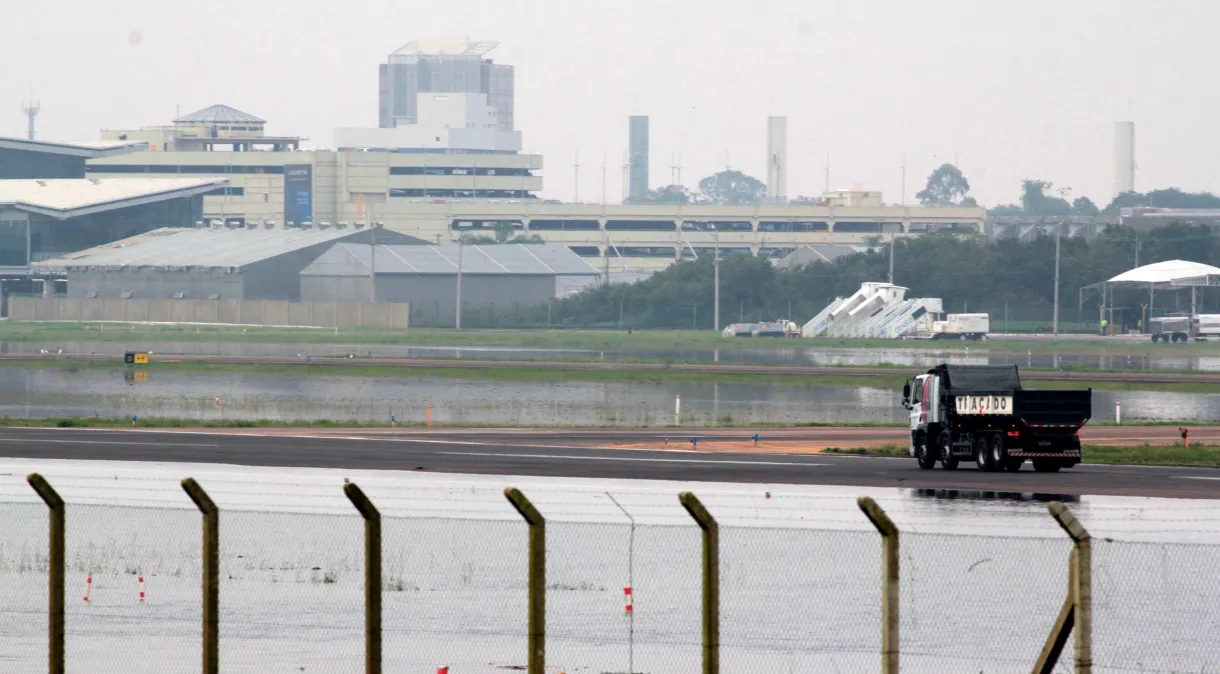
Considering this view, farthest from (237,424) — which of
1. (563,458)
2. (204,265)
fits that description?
(204,265)

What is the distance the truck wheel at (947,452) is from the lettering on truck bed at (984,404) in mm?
763

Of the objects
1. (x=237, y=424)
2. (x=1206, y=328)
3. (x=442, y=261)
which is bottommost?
(x=237, y=424)

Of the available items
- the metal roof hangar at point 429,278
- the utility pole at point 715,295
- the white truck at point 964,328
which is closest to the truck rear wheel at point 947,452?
the white truck at point 964,328

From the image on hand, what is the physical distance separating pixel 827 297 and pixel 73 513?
147 meters

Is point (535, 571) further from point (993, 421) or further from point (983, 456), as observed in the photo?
point (983, 456)

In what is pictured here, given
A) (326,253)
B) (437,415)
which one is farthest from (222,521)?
(326,253)

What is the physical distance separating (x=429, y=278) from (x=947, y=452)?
420 ft

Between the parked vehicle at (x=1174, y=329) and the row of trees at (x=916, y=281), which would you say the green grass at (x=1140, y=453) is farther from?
the row of trees at (x=916, y=281)

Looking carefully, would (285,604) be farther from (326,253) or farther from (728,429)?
(326,253)

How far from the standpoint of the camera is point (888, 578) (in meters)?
12.6

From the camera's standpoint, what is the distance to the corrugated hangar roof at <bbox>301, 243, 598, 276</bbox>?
A: 545 ft

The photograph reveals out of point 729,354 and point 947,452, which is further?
point 729,354

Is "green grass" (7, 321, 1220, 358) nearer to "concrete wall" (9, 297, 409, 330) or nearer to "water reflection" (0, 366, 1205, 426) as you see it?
"concrete wall" (9, 297, 409, 330)

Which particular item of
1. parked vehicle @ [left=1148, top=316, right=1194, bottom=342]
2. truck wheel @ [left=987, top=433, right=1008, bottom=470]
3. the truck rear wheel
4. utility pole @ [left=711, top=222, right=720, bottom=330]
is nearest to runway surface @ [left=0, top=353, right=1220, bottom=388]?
parked vehicle @ [left=1148, top=316, right=1194, bottom=342]
